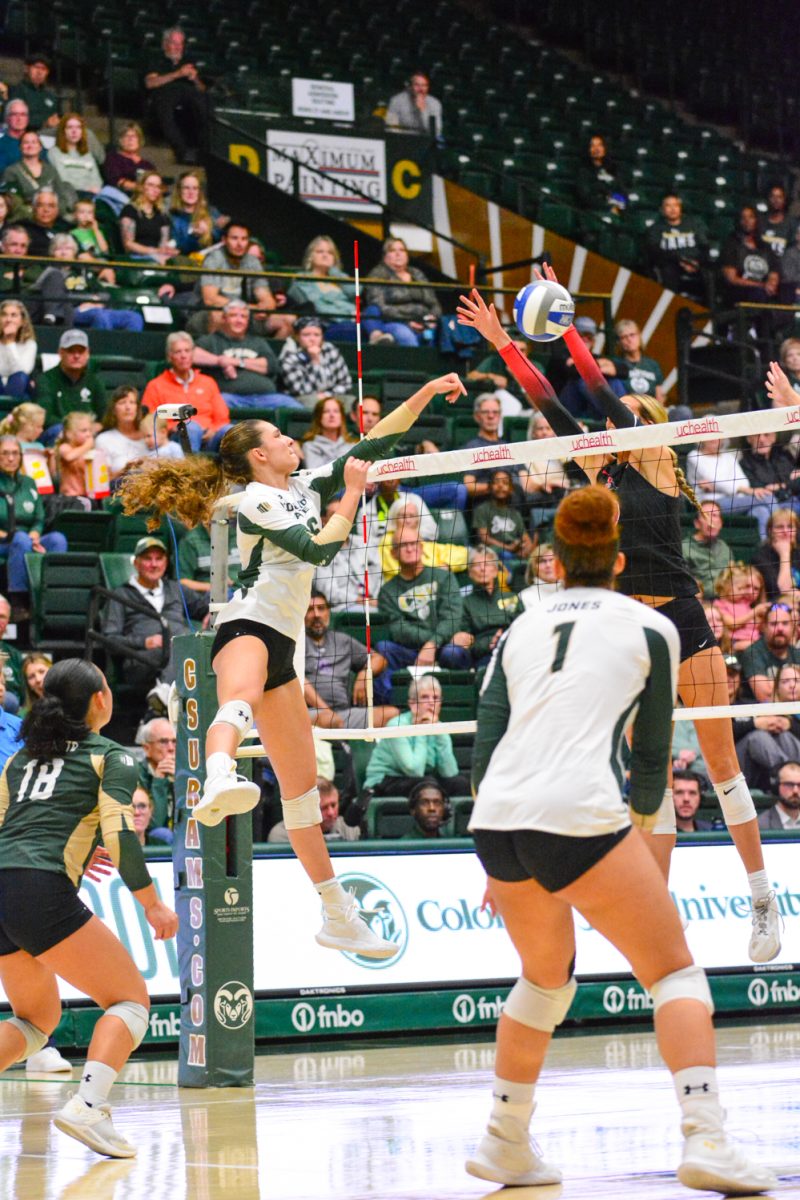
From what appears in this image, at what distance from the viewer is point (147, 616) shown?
11.5 meters

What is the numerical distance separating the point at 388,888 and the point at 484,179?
11.4 meters

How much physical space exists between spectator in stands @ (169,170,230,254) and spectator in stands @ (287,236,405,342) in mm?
942

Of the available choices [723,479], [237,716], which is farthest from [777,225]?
[237,716]

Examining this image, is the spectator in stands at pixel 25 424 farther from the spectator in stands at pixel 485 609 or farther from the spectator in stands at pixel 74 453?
the spectator in stands at pixel 485 609

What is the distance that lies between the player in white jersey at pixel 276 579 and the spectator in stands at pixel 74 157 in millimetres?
8566

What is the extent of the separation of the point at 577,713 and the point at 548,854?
1.31ft

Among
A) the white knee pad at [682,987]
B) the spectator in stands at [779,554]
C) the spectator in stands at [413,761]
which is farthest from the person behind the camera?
the spectator in stands at [779,554]

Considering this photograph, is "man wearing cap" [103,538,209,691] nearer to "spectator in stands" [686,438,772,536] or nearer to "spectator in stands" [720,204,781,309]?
"spectator in stands" [686,438,772,536]

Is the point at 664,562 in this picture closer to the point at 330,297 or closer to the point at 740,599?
the point at 740,599

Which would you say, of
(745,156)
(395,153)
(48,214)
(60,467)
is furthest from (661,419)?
(745,156)

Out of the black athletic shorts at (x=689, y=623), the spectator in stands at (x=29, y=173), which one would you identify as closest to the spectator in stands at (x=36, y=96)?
the spectator in stands at (x=29, y=173)

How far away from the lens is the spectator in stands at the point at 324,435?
12.9 metres

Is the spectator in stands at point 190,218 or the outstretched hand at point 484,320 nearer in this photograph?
the outstretched hand at point 484,320

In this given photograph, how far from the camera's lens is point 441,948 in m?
10.4
